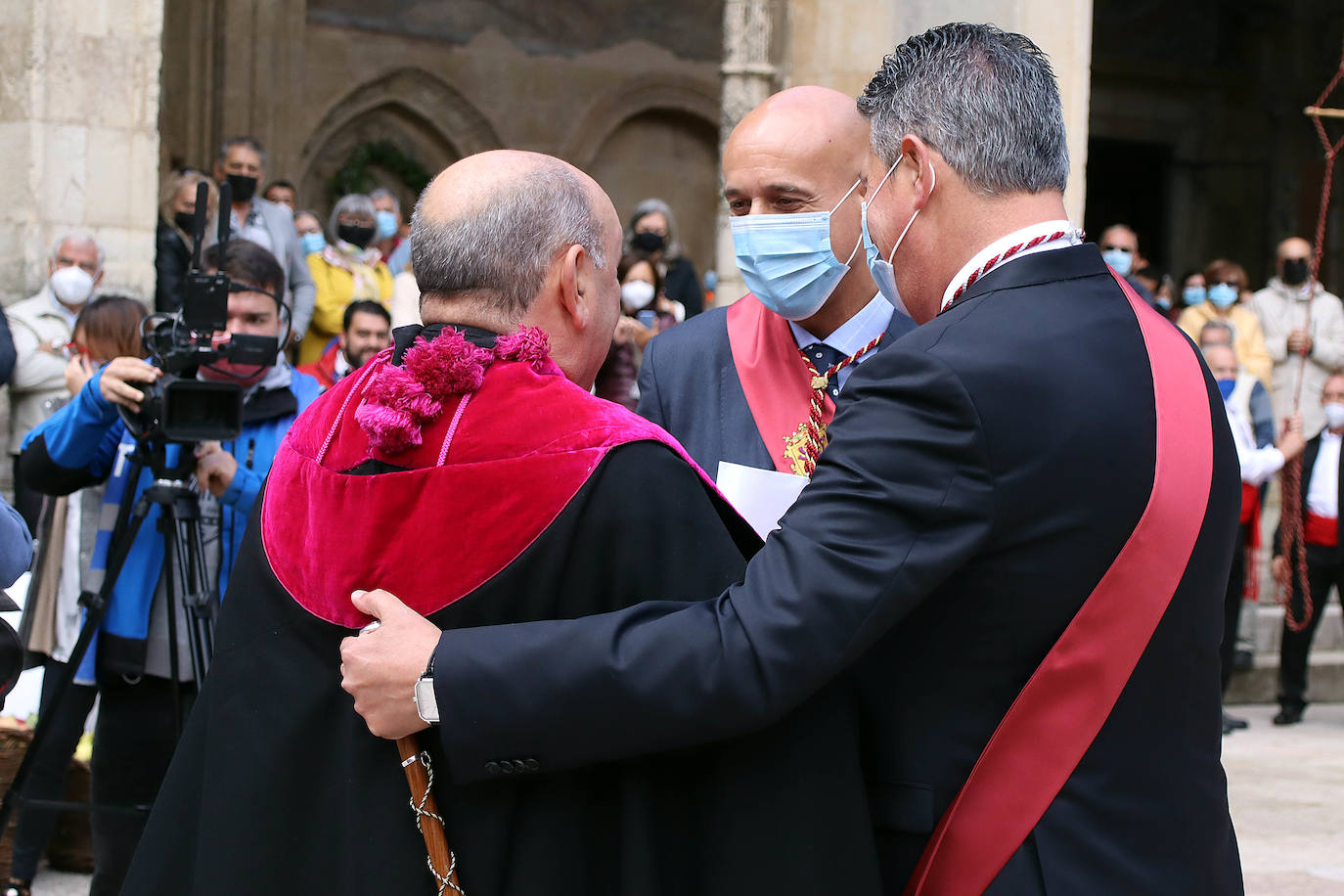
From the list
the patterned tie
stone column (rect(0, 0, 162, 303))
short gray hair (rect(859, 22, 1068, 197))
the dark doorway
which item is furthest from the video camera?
the dark doorway

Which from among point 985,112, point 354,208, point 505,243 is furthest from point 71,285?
point 985,112

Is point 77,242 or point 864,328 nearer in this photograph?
point 864,328

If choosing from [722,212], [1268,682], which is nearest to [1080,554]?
[722,212]

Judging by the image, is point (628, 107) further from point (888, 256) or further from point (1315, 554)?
point (888, 256)

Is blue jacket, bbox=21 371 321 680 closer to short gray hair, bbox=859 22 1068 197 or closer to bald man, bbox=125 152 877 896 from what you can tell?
bald man, bbox=125 152 877 896

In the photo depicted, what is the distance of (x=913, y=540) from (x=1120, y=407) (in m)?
0.30

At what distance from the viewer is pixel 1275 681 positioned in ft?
29.1

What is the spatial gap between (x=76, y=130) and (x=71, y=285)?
0.73 meters

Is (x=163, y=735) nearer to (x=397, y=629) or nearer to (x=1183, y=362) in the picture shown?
(x=397, y=629)

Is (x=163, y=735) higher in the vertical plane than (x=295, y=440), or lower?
lower

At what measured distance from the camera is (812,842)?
1.80 meters

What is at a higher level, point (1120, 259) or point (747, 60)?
point (747, 60)

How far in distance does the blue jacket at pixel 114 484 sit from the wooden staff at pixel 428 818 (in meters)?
1.94

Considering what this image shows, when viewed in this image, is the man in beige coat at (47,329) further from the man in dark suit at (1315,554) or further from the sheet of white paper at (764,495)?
the man in dark suit at (1315,554)
